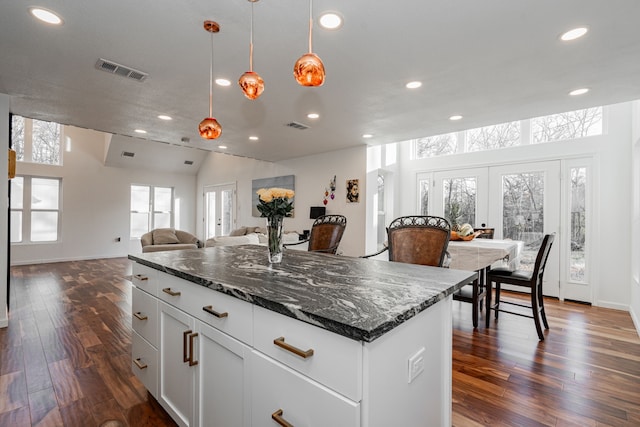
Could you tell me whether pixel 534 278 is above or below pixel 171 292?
below

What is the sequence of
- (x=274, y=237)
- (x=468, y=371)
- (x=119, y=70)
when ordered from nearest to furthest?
(x=274, y=237)
(x=468, y=371)
(x=119, y=70)

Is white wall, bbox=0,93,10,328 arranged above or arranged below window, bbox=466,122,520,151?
below

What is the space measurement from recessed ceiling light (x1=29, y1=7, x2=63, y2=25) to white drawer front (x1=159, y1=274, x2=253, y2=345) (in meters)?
1.83

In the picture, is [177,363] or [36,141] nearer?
[177,363]

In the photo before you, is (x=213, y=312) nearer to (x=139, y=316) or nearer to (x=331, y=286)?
(x=331, y=286)

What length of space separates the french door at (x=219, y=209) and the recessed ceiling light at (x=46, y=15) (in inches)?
258

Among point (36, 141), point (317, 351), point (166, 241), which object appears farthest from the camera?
point (36, 141)

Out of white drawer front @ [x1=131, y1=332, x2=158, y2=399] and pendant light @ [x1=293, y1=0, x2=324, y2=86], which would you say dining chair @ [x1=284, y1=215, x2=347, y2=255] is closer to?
white drawer front @ [x1=131, y1=332, x2=158, y2=399]

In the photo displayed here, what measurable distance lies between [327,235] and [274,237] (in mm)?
1508

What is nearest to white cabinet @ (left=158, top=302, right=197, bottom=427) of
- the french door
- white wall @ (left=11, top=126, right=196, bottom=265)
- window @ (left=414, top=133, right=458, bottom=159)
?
window @ (left=414, top=133, right=458, bottom=159)

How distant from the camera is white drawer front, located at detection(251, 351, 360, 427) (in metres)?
0.81

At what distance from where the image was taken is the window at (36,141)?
22.3 ft

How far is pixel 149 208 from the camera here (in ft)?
29.4

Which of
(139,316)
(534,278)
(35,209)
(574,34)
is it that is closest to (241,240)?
(139,316)
